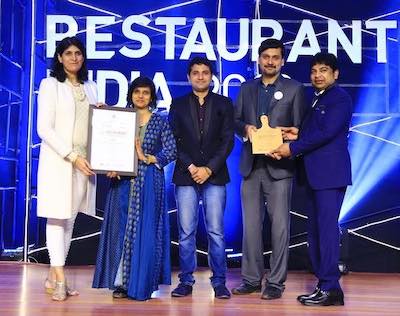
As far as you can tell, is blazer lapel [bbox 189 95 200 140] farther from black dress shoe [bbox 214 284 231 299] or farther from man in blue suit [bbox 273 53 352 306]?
black dress shoe [bbox 214 284 231 299]

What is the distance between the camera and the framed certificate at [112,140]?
2.88 metres

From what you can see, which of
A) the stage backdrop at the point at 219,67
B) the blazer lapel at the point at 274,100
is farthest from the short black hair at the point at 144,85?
the stage backdrop at the point at 219,67

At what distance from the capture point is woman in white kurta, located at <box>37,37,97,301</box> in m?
2.90

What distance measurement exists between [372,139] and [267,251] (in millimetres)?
1090

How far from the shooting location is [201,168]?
3.00m

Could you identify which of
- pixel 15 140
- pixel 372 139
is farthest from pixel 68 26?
pixel 372 139

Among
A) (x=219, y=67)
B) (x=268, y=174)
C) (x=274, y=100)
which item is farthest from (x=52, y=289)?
(x=219, y=67)

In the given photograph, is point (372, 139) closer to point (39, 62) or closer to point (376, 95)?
point (376, 95)

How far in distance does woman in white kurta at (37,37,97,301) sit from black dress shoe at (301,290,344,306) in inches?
45.9

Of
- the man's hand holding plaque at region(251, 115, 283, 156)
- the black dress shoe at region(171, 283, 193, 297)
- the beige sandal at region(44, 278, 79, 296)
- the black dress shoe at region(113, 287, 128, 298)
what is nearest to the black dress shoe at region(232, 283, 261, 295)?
the black dress shoe at region(171, 283, 193, 297)

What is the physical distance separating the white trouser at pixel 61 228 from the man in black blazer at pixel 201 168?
0.48 meters

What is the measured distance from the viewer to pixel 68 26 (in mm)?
4387

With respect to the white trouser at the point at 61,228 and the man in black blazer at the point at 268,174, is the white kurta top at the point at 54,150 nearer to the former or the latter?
the white trouser at the point at 61,228

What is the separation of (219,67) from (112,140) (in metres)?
1.66
